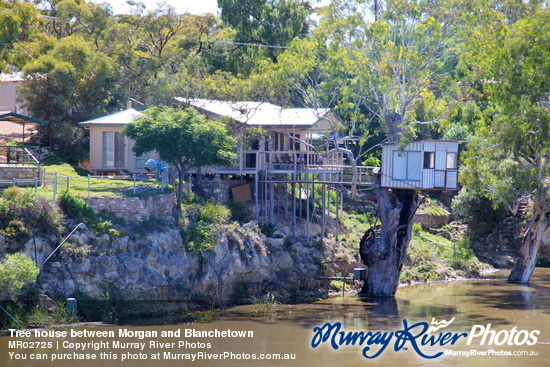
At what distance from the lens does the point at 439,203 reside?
152ft

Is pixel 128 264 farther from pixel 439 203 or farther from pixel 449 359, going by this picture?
pixel 439 203

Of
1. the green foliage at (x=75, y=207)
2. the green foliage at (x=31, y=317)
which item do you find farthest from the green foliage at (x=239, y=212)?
the green foliage at (x=31, y=317)

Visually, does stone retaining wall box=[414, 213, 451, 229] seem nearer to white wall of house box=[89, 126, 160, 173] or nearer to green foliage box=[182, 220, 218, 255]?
white wall of house box=[89, 126, 160, 173]

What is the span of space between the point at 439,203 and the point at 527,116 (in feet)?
58.7

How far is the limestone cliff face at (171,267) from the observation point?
2223 cm

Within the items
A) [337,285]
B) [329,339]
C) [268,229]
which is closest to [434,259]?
[337,285]

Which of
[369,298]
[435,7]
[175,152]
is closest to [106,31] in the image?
[175,152]

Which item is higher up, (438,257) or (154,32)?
(154,32)

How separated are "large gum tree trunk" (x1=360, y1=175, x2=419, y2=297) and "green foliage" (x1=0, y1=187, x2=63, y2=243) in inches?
549

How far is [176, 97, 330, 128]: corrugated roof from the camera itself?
3228 cm

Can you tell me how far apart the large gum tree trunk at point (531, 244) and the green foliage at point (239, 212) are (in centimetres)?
1503

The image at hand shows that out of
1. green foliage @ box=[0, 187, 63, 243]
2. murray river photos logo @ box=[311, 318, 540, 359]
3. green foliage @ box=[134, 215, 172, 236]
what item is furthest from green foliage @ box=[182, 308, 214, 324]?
green foliage @ box=[0, 187, 63, 243]

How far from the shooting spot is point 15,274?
19000mm

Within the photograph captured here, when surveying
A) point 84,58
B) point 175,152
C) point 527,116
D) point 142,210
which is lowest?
point 142,210
